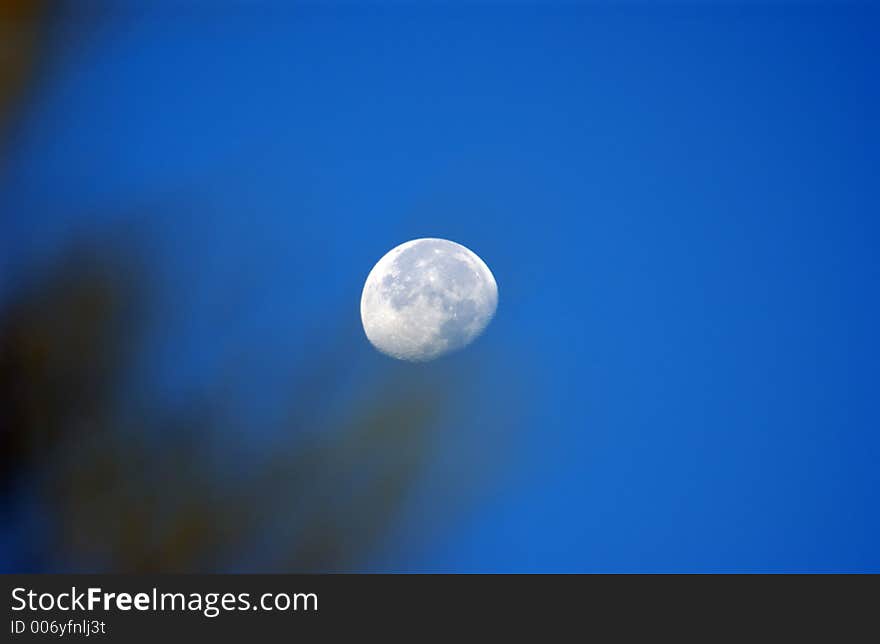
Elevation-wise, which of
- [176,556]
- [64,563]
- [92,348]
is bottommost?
[64,563]

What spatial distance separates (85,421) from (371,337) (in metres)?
3.76

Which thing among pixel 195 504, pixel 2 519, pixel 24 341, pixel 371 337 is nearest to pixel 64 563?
pixel 2 519

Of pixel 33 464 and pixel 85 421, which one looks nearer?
pixel 33 464

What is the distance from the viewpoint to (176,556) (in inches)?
401

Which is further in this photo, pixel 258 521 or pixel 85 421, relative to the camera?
pixel 258 521

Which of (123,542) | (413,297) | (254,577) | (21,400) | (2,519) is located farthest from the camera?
(413,297)

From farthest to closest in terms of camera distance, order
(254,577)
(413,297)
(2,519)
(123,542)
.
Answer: (413,297), (123,542), (2,519), (254,577)

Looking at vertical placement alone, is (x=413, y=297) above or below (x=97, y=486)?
above

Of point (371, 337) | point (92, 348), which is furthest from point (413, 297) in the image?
point (92, 348)

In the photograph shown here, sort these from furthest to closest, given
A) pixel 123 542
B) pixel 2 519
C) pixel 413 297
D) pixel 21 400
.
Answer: pixel 413 297, pixel 123 542, pixel 21 400, pixel 2 519

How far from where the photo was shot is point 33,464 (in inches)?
334

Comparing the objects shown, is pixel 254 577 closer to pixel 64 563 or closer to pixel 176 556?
pixel 64 563

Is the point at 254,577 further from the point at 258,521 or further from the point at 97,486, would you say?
the point at 258,521

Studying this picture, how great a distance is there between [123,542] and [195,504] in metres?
1.84
